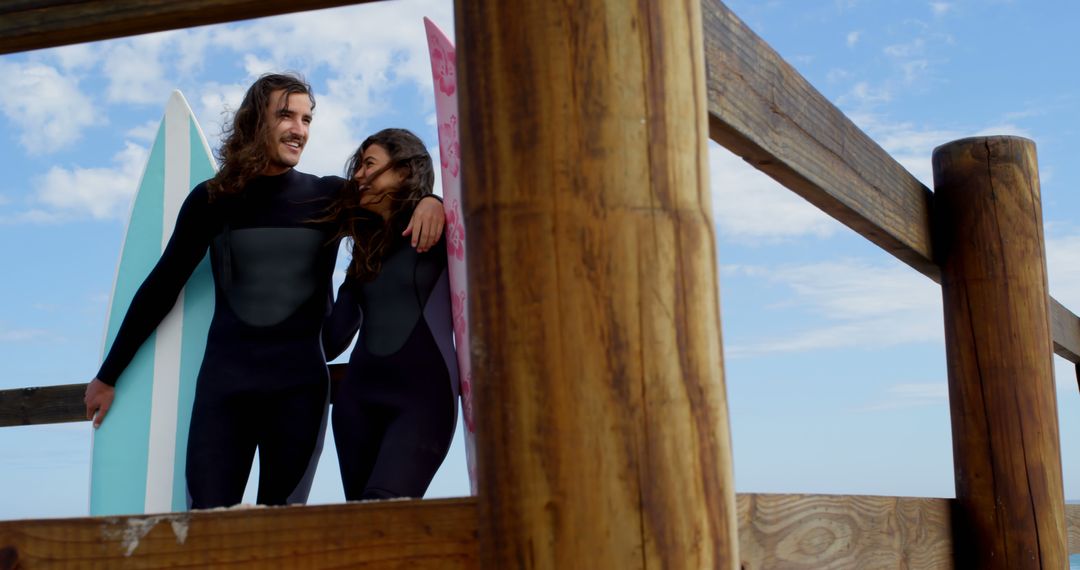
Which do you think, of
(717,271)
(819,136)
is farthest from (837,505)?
(717,271)

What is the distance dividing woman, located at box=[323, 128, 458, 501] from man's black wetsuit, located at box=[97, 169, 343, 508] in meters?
0.08

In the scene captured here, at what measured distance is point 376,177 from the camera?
9.23 ft

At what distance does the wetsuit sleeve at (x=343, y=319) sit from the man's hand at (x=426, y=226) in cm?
21

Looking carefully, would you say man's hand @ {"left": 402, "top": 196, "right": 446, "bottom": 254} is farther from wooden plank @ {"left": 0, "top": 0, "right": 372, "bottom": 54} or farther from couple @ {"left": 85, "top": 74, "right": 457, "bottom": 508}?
wooden plank @ {"left": 0, "top": 0, "right": 372, "bottom": 54}

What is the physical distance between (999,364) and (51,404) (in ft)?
11.3

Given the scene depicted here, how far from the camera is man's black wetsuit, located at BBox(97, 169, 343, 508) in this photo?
276 centimetres

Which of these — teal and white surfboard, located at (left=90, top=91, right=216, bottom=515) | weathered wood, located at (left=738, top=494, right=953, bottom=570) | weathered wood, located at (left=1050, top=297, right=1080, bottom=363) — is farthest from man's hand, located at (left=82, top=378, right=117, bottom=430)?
weathered wood, located at (left=1050, top=297, right=1080, bottom=363)

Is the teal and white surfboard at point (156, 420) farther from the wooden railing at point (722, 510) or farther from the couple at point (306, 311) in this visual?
the wooden railing at point (722, 510)

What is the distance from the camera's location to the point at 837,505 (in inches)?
75.0

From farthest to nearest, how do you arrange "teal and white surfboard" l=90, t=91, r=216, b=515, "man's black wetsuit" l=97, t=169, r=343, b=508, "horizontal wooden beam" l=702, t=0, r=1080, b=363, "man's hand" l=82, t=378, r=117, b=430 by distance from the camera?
1. "man's hand" l=82, t=378, r=117, b=430
2. "teal and white surfboard" l=90, t=91, r=216, b=515
3. "man's black wetsuit" l=97, t=169, r=343, b=508
4. "horizontal wooden beam" l=702, t=0, r=1080, b=363

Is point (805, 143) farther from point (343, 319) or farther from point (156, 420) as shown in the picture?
point (156, 420)

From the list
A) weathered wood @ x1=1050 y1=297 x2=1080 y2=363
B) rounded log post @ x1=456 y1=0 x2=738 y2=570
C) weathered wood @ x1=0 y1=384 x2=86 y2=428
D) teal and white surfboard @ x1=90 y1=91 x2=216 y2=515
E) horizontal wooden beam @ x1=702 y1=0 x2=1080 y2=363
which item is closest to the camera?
rounded log post @ x1=456 y1=0 x2=738 y2=570

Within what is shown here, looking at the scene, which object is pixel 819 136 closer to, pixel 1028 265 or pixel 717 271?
pixel 1028 265

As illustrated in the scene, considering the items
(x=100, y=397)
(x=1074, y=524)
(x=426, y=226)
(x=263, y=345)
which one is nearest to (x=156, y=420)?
(x=100, y=397)
